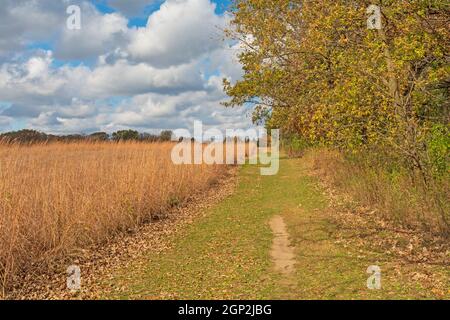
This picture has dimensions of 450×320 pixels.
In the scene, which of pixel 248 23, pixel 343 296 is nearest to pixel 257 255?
pixel 343 296

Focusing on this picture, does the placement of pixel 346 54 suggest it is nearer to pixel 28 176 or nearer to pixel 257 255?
pixel 257 255

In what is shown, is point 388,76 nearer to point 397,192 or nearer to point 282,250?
point 397,192

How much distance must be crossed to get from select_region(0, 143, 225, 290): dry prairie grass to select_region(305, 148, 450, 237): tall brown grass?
552 cm

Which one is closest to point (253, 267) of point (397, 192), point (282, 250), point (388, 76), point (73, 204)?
point (282, 250)

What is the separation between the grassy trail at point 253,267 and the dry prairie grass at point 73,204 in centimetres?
134

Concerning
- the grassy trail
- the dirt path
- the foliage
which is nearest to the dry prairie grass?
the grassy trail

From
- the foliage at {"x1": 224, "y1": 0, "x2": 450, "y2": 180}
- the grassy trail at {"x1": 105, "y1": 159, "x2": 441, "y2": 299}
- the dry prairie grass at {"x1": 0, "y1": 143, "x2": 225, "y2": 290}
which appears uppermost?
the foliage at {"x1": 224, "y1": 0, "x2": 450, "y2": 180}

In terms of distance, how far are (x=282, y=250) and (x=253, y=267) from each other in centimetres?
123

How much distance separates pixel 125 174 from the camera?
11102mm

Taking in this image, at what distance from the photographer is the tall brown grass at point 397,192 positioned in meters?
8.73

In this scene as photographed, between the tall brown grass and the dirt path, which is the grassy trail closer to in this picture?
the dirt path

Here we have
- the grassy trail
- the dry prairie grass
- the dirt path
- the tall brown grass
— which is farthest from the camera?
the tall brown grass

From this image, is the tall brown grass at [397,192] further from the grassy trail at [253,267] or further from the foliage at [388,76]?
the grassy trail at [253,267]

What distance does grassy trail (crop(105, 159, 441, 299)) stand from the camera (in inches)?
230
